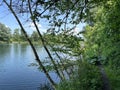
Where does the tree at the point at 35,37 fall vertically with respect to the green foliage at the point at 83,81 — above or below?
above

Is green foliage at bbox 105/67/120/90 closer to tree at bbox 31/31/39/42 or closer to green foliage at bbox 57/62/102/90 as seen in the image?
green foliage at bbox 57/62/102/90

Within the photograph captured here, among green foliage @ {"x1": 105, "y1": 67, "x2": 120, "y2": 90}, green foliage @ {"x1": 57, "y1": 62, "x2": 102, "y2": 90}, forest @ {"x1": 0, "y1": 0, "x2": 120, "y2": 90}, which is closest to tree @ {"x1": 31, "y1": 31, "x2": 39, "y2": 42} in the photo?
forest @ {"x1": 0, "y1": 0, "x2": 120, "y2": 90}

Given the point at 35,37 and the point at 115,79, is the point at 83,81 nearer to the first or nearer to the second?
the point at 115,79

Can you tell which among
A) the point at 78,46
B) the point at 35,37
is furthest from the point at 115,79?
the point at 35,37

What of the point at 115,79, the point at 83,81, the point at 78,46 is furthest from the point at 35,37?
the point at 115,79

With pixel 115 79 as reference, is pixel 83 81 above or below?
below

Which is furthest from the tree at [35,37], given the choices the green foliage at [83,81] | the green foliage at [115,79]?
the green foliage at [115,79]

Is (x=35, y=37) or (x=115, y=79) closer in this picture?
(x=115, y=79)

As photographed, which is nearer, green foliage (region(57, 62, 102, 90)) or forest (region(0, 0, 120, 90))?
forest (region(0, 0, 120, 90))

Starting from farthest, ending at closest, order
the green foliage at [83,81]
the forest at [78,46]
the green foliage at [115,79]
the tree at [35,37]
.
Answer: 1. the tree at [35,37]
2. the green foliage at [115,79]
3. the green foliage at [83,81]
4. the forest at [78,46]

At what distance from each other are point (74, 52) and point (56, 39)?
2.71ft

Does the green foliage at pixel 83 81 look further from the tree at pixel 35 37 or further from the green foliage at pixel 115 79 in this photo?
the tree at pixel 35 37

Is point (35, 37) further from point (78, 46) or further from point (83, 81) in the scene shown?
point (83, 81)

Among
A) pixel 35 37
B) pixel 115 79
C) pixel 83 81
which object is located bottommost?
pixel 83 81
